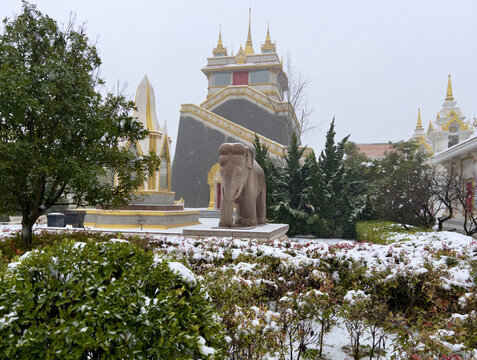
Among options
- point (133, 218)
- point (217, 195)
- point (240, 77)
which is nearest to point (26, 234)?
point (133, 218)

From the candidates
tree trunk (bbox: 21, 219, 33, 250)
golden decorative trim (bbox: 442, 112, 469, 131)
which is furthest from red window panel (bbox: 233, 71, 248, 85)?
tree trunk (bbox: 21, 219, 33, 250)

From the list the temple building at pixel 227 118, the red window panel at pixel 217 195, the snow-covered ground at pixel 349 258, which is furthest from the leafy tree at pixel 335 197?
the snow-covered ground at pixel 349 258

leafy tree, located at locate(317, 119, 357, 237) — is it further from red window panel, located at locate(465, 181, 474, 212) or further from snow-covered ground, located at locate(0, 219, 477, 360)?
snow-covered ground, located at locate(0, 219, 477, 360)

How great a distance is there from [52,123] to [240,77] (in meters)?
31.1

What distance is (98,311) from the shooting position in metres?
2.07

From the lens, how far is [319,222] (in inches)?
677

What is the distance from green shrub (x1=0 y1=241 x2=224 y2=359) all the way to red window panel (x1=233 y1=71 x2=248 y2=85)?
35.0 meters

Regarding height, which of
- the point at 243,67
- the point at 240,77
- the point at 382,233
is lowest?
the point at 382,233

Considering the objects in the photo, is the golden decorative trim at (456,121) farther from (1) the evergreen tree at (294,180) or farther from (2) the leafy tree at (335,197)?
(1) the evergreen tree at (294,180)

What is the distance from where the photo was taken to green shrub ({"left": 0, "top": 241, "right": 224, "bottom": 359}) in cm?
197

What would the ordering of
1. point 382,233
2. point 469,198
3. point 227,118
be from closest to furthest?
point 382,233, point 469,198, point 227,118

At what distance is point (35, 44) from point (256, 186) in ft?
22.5

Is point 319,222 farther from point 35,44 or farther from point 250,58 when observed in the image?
point 250,58

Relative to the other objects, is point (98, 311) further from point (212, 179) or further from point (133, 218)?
point (212, 179)
